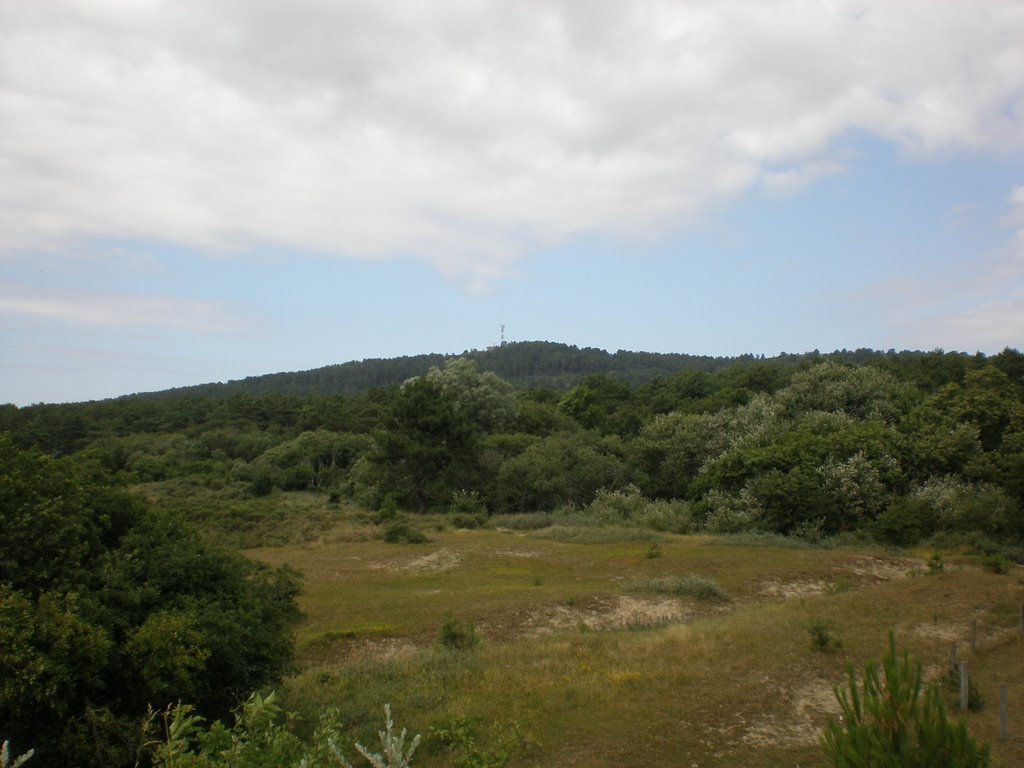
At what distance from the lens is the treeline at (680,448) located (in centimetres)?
3155

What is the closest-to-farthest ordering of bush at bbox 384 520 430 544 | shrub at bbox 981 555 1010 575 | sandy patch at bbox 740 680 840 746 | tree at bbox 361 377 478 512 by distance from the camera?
sandy patch at bbox 740 680 840 746
shrub at bbox 981 555 1010 575
bush at bbox 384 520 430 544
tree at bbox 361 377 478 512

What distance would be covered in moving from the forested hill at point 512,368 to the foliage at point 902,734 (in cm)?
13483

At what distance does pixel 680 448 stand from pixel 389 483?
19.0 metres

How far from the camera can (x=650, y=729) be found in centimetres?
1023

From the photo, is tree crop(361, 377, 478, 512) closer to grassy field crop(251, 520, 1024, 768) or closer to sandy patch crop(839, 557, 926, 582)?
grassy field crop(251, 520, 1024, 768)

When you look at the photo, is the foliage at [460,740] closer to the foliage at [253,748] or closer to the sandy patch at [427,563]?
the foliage at [253,748]

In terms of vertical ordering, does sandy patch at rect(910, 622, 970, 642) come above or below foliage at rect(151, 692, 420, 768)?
below

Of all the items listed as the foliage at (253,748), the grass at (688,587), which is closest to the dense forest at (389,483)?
the foliage at (253,748)

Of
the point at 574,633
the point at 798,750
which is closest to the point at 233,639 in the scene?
the point at 798,750

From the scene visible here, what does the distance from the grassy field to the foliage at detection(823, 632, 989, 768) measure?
2.04 meters

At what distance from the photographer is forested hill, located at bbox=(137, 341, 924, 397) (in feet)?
494

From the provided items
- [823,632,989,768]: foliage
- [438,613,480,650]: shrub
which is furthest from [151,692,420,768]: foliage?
[438,613,480,650]: shrub

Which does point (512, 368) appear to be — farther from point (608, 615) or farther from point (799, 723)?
point (799, 723)

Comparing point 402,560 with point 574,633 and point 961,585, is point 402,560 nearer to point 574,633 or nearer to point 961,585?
point 574,633
